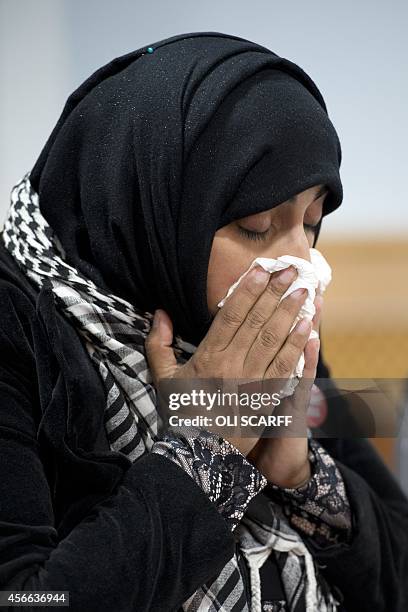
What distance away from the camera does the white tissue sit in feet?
3.05

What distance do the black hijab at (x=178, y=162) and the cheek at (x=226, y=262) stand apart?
17 millimetres

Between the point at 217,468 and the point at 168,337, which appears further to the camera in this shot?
the point at 168,337

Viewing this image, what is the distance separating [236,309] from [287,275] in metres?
0.07

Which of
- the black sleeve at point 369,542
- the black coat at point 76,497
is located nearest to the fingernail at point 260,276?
the black coat at point 76,497

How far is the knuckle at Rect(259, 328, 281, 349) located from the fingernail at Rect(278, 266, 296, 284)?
63mm

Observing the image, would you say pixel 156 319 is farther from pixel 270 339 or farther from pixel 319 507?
pixel 319 507

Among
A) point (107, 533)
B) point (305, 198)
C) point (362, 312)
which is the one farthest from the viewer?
point (362, 312)

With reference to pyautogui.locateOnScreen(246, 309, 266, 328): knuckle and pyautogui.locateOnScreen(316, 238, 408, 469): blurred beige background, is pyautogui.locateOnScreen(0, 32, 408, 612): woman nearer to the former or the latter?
pyautogui.locateOnScreen(246, 309, 266, 328): knuckle

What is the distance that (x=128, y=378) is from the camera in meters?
0.92

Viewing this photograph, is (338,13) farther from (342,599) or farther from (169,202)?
(342,599)

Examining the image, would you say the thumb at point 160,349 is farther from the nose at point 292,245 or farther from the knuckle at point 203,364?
the nose at point 292,245

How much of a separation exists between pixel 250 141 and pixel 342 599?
2.10 feet

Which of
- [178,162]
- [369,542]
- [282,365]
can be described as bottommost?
[369,542]

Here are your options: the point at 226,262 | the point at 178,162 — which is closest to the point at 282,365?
the point at 226,262
